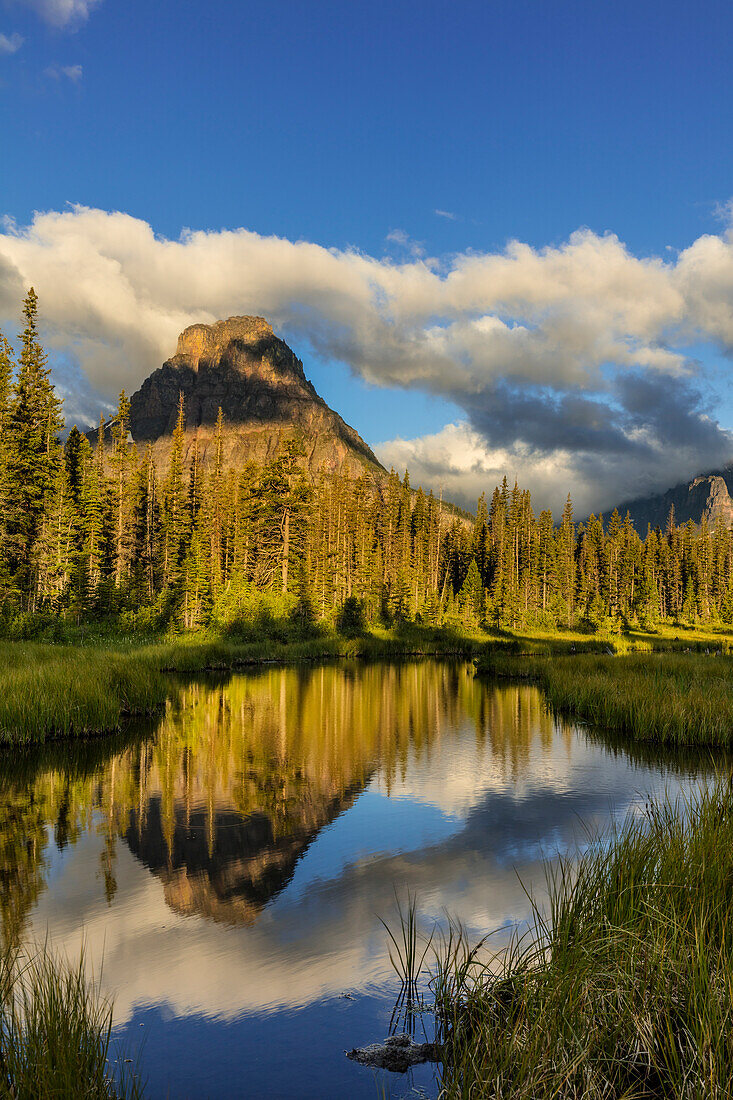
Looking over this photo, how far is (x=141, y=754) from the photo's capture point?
60.7ft

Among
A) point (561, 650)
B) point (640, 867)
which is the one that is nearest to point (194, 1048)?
point (640, 867)

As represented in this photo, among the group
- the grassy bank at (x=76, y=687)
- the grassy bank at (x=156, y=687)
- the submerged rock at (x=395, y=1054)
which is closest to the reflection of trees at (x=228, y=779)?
the grassy bank at (x=76, y=687)

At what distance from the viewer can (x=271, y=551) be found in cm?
6956

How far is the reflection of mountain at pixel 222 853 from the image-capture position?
381 inches

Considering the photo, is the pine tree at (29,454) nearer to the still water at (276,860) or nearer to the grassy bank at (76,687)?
the grassy bank at (76,687)

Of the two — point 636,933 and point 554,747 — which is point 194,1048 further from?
point 554,747

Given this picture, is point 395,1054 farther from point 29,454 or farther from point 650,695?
point 29,454

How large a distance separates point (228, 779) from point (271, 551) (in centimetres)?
5364

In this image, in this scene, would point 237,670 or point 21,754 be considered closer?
point 21,754

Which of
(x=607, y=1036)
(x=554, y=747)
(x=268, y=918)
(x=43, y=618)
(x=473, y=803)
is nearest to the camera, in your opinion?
(x=607, y=1036)

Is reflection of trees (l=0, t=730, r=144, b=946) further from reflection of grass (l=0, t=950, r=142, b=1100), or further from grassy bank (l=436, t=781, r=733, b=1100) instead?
grassy bank (l=436, t=781, r=733, b=1100)

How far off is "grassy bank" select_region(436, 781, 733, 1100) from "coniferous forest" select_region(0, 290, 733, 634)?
4229 centimetres

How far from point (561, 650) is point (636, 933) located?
52.4 meters

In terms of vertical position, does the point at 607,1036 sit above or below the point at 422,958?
above
